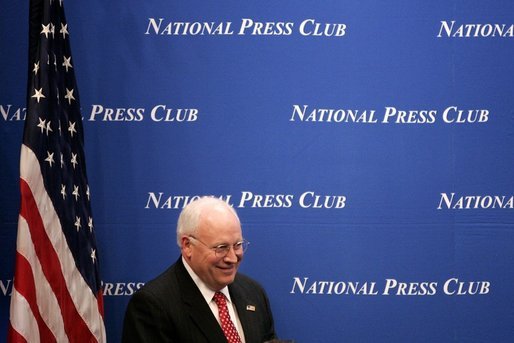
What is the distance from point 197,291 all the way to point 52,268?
2.14 ft

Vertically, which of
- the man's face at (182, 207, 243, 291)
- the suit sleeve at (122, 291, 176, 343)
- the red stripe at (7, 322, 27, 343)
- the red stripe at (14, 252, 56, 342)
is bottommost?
the red stripe at (7, 322, 27, 343)

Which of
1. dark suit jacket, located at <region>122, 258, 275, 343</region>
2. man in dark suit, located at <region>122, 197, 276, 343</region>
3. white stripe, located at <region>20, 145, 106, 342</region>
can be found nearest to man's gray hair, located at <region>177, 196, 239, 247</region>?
man in dark suit, located at <region>122, 197, 276, 343</region>

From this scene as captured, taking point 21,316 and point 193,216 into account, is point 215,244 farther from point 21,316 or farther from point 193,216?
point 21,316

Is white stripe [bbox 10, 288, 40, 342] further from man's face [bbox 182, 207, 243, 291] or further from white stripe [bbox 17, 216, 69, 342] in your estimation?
man's face [bbox 182, 207, 243, 291]

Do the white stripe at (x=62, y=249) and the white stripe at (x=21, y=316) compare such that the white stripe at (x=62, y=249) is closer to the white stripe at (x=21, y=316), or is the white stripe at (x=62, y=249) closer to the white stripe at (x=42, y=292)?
the white stripe at (x=42, y=292)

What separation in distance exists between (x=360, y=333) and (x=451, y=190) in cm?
85

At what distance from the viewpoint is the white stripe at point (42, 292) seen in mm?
3080

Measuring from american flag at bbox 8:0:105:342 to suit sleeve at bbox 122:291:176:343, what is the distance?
0.47 metres

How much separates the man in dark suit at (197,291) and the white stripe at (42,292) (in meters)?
0.44

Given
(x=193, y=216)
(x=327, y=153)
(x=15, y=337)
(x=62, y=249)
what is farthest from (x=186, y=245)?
(x=327, y=153)

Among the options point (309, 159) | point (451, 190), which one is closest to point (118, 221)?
point (309, 159)

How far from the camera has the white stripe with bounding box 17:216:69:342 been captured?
3080mm

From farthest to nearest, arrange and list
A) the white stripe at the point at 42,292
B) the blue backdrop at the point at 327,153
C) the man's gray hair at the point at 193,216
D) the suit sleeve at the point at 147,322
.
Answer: the blue backdrop at the point at 327,153, the white stripe at the point at 42,292, the man's gray hair at the point at 193,216, the suit sleeve at the point at 147,322

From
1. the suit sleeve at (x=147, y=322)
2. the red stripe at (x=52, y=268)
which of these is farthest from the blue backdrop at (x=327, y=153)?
the suit sleeve at (x=147, y=322)
